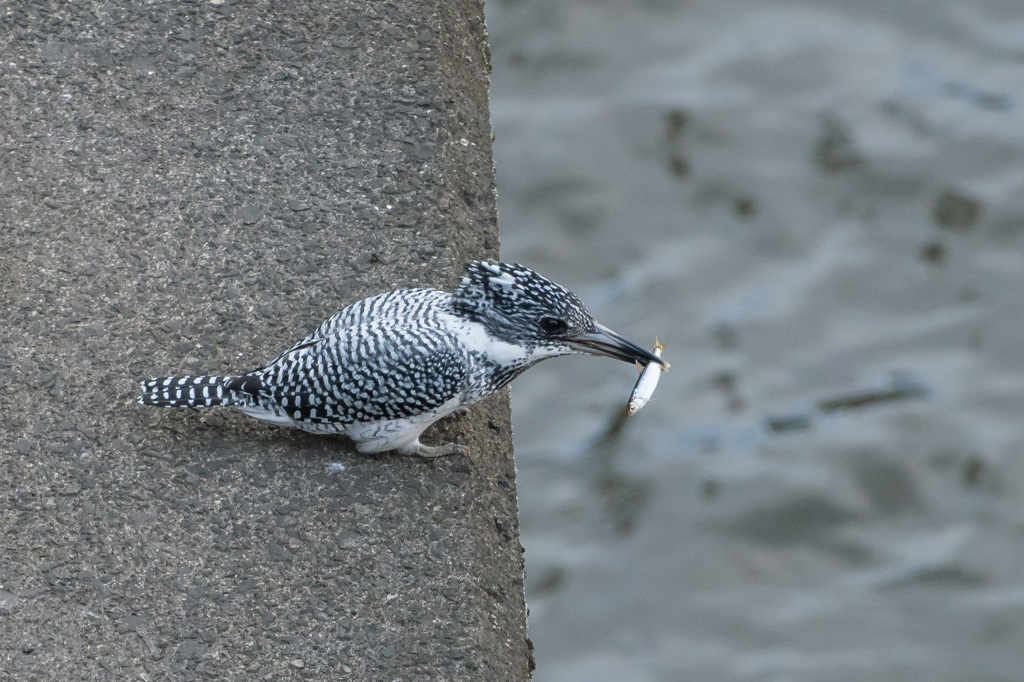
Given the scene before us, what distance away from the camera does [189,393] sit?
331 centimetres

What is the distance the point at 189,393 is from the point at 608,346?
1156 mm

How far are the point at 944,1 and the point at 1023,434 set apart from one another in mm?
2569

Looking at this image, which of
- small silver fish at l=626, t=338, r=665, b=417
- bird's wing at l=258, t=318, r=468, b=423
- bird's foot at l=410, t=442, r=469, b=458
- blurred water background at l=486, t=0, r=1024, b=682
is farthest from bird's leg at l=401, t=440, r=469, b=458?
blurred water background at l=486, t=0, r=1024, b=682

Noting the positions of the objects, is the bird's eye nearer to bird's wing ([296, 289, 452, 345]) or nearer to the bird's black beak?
the bird's black beak

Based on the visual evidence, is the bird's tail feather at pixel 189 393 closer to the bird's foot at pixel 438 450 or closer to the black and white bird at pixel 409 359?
the black and white bird at pixel 409 359

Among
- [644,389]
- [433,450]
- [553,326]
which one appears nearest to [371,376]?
[433,450]

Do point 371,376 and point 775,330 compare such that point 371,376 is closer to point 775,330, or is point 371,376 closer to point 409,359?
point 409,359

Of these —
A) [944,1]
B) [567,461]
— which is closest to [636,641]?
[567,461]

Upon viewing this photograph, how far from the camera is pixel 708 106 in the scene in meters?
5.68

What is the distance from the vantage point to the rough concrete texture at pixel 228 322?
3016mm

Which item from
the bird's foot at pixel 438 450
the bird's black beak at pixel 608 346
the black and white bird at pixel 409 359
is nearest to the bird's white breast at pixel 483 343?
the black and white bird at pixel 409 359

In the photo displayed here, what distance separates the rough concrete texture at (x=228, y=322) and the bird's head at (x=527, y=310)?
0.43 m

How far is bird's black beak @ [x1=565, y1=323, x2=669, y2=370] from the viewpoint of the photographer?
132 inches

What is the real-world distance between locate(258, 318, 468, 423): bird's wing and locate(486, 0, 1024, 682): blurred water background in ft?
3.61
